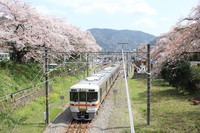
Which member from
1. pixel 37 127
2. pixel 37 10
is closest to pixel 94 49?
pixel 37 10

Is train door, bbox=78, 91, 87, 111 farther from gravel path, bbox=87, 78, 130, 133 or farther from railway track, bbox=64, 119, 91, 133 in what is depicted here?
gravel path, bbox=87, 78, 130, 133

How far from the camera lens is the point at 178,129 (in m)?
9.63

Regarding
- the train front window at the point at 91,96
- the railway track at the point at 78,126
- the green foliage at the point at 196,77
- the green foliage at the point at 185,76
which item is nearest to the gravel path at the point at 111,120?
the railway track at the point at 78,126

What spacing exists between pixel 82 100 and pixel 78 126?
56.2 inches

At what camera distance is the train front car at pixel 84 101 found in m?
11.2

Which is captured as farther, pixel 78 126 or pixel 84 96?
pixel 84 96

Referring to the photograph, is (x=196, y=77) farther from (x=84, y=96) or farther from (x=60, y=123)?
(x=60, y=123)

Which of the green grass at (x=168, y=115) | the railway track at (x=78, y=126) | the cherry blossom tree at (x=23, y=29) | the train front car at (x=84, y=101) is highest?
the cherry blossom tree at (x=23, y=29)

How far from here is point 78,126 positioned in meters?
10.6

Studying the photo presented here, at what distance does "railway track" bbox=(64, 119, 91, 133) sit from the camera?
9903mm

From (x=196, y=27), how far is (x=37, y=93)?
11108mm

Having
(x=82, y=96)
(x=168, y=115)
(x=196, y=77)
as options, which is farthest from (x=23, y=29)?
(x=196, y=77)

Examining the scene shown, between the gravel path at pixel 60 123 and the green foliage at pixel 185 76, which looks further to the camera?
the green foliage at pixel 185 76

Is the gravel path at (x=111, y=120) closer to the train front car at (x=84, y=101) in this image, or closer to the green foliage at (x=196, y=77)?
the train front car at (x=84, y=101)
